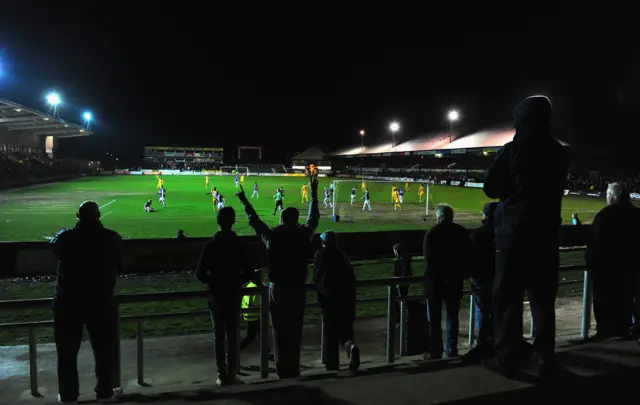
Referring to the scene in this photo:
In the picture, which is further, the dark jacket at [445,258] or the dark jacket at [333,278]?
the dark jacket at [333,278]

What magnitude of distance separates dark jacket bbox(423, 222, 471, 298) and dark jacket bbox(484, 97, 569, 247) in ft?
4.70

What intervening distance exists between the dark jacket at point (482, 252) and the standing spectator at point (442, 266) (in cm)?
9

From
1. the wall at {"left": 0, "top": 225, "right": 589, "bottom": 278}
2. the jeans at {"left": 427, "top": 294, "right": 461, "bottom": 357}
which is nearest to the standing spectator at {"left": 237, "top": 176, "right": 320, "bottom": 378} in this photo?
the jeans at {"left": 427, "top": 294, "right": 461, "bottom": 357}

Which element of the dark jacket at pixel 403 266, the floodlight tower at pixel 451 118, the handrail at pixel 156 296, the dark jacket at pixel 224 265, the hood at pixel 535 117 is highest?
the floodlight tower at pixel 451 118

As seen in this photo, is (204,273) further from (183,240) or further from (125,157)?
(125,157)

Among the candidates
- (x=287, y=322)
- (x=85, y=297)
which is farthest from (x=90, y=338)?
(x=287, y=322)

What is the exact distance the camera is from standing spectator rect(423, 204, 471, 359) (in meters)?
4.70

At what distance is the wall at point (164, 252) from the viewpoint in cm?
1216

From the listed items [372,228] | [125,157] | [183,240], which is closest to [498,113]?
[372,228]

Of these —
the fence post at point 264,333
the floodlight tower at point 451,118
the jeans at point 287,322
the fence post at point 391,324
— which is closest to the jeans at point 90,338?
the fence post at point 264,333

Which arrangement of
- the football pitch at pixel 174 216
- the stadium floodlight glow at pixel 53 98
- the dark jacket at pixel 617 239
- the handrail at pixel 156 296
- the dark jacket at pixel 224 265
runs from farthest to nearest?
the stadium floodlight glow at pixel 53 98
the football pitch at pixel 174 216
the dark jacket at pixel 617 239
the dark jacket at pixel 224 265
the handrail at pixel 156 296

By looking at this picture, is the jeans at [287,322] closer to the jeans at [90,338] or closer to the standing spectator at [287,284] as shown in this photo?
the standing spectator at [287,284]

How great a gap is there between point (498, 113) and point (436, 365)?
197 feet

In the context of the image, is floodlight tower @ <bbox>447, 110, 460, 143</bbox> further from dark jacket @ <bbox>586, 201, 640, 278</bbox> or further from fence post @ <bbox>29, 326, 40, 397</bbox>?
fence post @ <bbox>29, 326, 40, 397</bbox>
